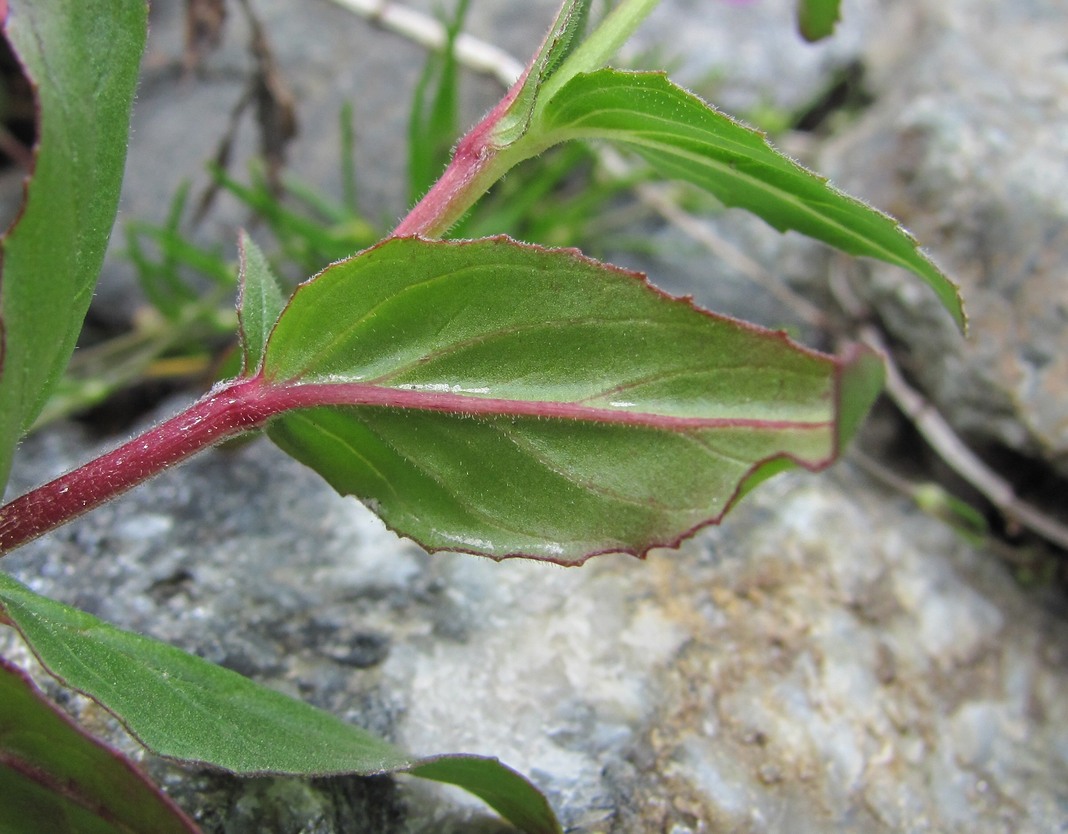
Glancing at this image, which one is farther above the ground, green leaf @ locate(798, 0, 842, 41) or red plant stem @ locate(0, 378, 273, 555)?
green leaf @ locate(798, 0, 842, 41)

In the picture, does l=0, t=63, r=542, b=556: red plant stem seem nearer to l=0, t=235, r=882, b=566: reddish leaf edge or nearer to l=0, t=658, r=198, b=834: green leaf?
l=0, t=235, r=882, b=566: reddish leaf edge

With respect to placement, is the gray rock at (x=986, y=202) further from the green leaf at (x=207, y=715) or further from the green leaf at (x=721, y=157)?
the green leaf at (x=207, y=715)

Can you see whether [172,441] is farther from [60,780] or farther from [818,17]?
[818,17]

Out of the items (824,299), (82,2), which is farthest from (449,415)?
(824,299)

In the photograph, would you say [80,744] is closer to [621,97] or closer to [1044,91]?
[621,97]

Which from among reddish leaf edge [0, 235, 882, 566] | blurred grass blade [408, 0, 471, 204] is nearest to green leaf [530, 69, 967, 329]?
reddish leaf edge [0, 235, 882, 566]

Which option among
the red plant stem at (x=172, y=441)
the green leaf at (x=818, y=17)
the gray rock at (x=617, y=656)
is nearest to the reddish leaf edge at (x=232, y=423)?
the red plant stem at (x=172, y=441)
